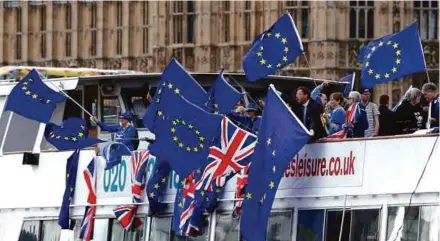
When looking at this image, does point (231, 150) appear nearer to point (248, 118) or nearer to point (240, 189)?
point (240, 189)

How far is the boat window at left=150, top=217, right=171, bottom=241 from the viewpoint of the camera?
78.8 feet

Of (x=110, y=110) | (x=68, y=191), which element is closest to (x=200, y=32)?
(x=110, y=110)

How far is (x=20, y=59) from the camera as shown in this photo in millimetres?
83688

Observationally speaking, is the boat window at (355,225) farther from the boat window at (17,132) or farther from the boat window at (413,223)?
the boat window at (17,132)

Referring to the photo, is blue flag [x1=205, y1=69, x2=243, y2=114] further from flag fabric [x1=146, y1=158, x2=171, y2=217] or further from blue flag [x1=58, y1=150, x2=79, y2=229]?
blue flag [x1=58, y1=150, x2=79, y2=229]

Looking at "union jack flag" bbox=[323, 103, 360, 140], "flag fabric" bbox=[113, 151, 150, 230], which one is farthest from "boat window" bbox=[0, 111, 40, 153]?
"union jack flag" bbox=[323, 103, 360, 140]

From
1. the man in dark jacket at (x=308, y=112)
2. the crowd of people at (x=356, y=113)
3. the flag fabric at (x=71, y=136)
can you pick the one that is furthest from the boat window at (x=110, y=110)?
the man in dark jacket at (x=308, y=112)

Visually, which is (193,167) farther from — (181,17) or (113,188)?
(181,17)

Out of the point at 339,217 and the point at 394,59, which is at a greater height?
the point at 394,59

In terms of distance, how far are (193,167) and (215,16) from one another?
53.4m

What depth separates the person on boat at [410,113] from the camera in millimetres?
22562

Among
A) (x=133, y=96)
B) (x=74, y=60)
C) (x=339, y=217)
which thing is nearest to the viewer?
Answer: (x=339, y=217)

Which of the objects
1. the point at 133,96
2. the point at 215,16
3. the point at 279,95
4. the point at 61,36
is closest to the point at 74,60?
the point at 61,36

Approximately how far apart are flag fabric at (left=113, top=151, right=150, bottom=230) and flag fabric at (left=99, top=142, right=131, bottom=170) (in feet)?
0.52
